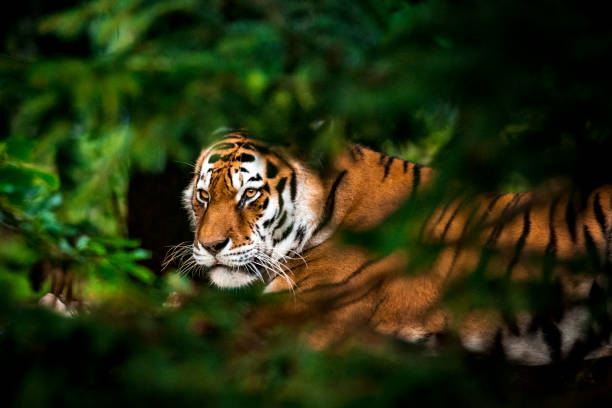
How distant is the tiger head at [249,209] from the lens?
91.2 inches

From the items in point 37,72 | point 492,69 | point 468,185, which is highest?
point 37,72

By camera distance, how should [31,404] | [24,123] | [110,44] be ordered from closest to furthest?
[31,404] → [24,123] → [110,44]

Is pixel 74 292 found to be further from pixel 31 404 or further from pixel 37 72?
pixel 31 404

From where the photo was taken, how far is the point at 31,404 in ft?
2.11

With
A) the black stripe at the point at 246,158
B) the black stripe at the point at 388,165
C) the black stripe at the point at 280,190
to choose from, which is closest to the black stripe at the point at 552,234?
the black stripe at the point at 388,165

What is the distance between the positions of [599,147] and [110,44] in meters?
3.53

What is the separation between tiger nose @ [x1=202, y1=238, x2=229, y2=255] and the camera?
7.43 feet

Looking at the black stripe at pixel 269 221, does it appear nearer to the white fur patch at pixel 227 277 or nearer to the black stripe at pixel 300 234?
the black stripe at pixel 300 234

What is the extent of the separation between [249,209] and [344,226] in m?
0.46

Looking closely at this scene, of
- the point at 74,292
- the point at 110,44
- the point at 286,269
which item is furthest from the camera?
the point at 110,44

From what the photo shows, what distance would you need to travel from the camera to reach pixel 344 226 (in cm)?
221

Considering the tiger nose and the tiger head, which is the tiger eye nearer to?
the tiger head

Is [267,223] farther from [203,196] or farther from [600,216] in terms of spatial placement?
[600,216]

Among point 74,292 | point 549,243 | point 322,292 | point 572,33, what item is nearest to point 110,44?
point 74,292
